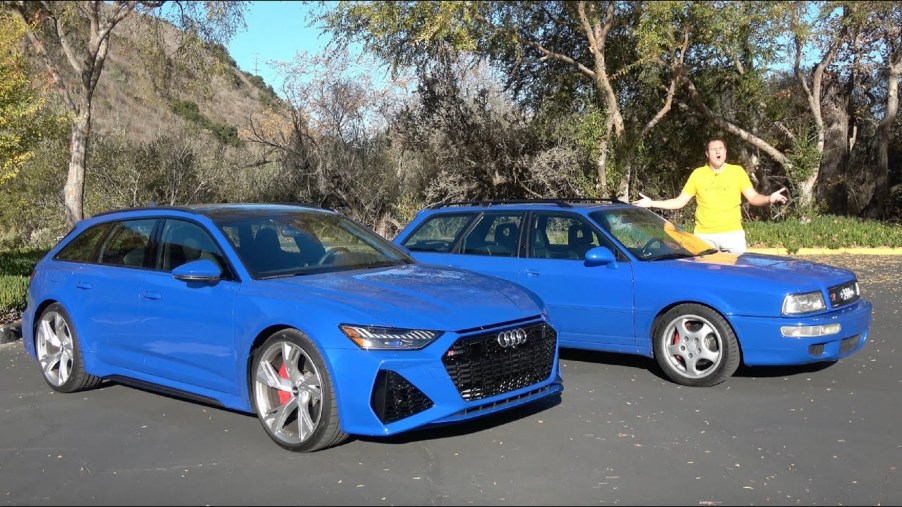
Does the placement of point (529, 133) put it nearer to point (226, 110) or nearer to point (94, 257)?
point (94, 257)

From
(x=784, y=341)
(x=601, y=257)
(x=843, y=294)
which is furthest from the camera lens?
(x=601, y=257)

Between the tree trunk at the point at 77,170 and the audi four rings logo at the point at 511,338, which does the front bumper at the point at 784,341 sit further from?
the tree trunk at the point at 77,170

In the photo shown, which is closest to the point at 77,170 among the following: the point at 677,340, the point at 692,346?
the point at 677,340

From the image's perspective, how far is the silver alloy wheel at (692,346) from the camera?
22.8ft

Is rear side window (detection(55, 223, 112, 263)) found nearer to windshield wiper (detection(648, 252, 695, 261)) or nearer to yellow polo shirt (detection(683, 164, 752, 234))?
windshield wiper (detection(648, 252, 695, 261))

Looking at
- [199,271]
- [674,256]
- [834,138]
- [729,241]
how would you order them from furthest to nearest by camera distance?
[834,138], [729,241], [674,256], [199,271]

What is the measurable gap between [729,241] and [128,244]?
5.46m

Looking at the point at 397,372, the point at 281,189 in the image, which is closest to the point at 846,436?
the point at 397,372

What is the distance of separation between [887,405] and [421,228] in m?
4.49

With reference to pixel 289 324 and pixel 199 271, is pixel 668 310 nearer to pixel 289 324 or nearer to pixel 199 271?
pixel 289 324

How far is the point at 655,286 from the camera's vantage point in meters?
7.23

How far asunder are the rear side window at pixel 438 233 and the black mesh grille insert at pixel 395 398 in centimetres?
372

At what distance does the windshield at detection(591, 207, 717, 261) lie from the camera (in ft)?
25.4

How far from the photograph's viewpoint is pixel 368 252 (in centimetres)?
661
